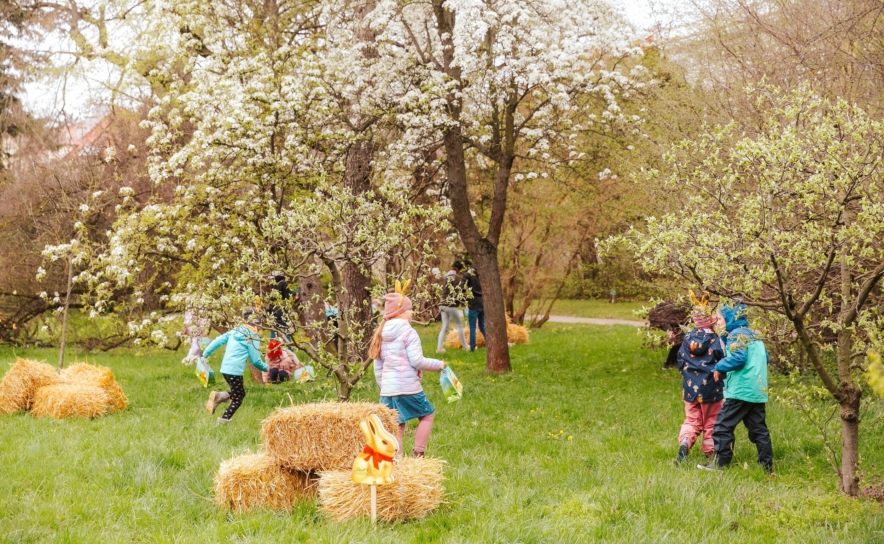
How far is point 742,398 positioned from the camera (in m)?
6.61

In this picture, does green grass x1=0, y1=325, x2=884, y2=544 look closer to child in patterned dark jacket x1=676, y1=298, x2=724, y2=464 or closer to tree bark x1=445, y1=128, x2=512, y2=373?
child in patterned dark jacket x1=676, y1=298, x2=724, y2=464

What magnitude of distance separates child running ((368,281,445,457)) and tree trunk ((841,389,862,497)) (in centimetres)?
330

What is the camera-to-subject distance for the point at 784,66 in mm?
9680

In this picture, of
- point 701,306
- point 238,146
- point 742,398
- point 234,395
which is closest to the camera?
point 701,306

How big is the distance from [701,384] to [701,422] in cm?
42

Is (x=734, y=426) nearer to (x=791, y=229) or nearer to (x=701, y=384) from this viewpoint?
(x=701, y=384)

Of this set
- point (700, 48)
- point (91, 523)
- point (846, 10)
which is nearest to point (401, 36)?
point (700, 48)

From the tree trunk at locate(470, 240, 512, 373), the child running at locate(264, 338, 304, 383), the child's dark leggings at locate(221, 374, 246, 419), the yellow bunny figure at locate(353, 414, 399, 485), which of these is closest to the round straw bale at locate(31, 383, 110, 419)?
the child's dark leggings at locate(221, 374, 246, 419)

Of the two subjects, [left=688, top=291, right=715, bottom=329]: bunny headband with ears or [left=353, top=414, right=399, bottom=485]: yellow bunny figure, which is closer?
[left=353, top=414, right=399, bottom=485]: yellow bunny figure

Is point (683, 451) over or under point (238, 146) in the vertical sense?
under

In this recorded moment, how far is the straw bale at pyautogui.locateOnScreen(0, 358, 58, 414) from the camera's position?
947 centimetres

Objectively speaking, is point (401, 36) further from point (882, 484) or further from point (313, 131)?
point (882, 484)

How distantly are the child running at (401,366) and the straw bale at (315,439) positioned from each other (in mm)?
1150

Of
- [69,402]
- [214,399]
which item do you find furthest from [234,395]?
[69,402]
